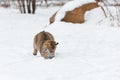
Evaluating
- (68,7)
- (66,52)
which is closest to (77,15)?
(68,7)

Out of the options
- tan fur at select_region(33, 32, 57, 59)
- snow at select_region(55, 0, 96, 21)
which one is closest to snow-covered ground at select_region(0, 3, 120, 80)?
tan fur at select_region(33, 32, 57, 59)

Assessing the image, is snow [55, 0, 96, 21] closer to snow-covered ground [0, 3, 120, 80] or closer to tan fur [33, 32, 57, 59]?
snow-covered ground [0, 3, 120, 80]

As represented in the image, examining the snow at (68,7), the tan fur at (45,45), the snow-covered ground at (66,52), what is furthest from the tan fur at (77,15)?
the tan fur at (45,45)

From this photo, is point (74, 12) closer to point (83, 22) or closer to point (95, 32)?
point (83, 22)

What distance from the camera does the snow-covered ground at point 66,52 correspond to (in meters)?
5.08

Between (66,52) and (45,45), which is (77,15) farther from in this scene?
(45,45)

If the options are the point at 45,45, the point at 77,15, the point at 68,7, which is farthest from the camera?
the point at 68,7

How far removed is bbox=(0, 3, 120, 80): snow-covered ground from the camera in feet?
16.7

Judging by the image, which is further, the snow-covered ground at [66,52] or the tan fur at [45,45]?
the tan fur at [45,45]

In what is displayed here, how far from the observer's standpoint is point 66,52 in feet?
22.1

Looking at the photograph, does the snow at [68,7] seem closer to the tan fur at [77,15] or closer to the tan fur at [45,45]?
the tan fur at [77,15]

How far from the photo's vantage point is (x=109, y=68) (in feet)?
17.2

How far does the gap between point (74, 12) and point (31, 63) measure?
514 cm

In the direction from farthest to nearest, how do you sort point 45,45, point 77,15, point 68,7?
point 68,7 → point 77,15 → point 45,45
